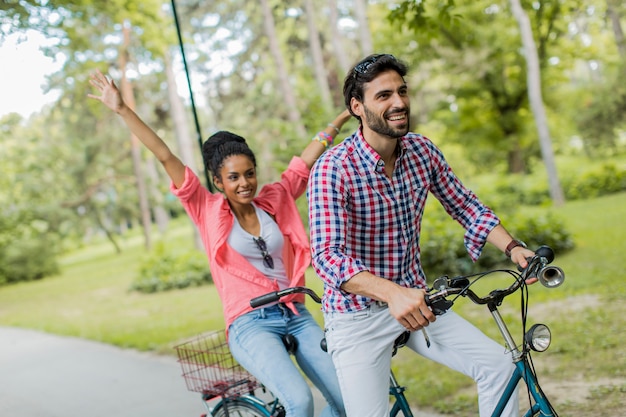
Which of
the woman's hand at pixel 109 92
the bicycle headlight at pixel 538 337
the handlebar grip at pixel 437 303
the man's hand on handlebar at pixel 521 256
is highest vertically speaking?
the woman's hand at pixel 109 92

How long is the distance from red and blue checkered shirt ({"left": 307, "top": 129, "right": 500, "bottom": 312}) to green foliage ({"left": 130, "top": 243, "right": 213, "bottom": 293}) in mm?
12745

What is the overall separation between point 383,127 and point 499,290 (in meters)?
0.72

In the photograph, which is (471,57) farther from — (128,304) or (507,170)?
(128,304)

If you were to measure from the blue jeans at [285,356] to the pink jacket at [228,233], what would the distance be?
0.08m

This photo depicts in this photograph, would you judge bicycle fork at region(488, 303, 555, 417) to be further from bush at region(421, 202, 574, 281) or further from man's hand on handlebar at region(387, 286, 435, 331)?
bush at region(421, 202, 574, 281)

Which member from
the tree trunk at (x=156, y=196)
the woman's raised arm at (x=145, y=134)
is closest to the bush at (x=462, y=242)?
the woman's raised arm at (x=145, y=134)

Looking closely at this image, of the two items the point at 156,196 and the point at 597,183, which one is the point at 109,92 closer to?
the point at 597,183

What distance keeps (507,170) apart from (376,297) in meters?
25.2

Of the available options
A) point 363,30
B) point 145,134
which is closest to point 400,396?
point 145,134

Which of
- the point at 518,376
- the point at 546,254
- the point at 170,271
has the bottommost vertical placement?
the point at 170,271

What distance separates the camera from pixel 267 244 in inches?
131

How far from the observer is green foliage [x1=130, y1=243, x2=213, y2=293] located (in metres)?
15.4

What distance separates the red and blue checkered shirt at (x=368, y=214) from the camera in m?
2.49

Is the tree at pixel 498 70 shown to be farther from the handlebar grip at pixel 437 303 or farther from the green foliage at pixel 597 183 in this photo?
the handlebar grip at pixel 437 303
